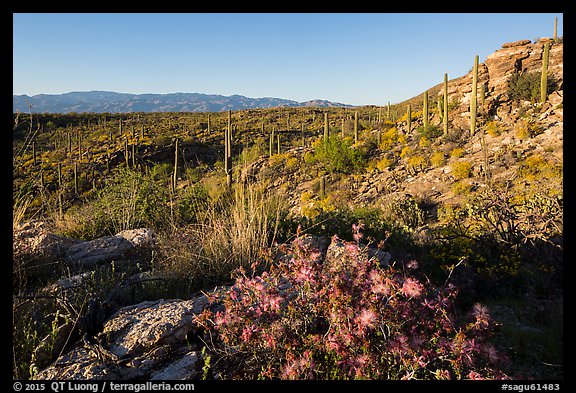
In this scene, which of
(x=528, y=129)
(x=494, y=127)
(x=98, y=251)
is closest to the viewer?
(x=98, y=251)

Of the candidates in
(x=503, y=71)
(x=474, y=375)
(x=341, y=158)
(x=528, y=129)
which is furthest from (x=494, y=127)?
(x=474, y=375)

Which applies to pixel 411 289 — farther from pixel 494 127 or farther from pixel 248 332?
pixel 494 127

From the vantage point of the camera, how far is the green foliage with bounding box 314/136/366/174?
1689 cm

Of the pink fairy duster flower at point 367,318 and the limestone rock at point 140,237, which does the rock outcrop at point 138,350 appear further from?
the limestone rock at point 140,237

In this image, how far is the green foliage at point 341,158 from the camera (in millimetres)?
16891

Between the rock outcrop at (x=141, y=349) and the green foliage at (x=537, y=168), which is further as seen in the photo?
the green foliage at (x=537, y=168)

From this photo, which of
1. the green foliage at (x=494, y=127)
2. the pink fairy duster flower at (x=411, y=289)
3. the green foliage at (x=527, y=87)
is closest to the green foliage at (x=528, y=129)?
the green foliage at (x=494, y=127)

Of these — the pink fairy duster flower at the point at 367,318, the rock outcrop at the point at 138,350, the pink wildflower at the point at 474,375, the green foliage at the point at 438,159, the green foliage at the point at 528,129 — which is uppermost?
the green foliage at the point at 528,129

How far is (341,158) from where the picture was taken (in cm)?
1694

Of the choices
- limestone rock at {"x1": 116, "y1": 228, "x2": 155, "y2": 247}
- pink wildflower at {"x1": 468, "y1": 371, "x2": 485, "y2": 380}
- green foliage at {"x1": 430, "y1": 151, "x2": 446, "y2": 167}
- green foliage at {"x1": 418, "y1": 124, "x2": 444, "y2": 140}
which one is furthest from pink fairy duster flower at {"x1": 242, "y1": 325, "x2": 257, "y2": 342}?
green foliage at {"x1": 418, "y1": 124, "x2": 444, "y2": 140}
